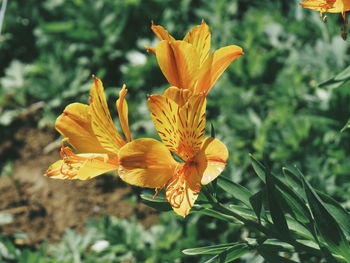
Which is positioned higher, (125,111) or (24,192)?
(125,111)

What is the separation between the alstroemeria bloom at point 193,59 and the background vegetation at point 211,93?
19.0 inches

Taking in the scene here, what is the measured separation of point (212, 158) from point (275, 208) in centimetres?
24

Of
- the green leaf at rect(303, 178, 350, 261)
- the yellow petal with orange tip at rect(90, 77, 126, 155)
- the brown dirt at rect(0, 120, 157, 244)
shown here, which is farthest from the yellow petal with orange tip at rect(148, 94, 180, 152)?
the brown dirt at rect(0, 120, 157, 244)

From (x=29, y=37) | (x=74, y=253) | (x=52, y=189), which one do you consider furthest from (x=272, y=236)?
(x=29, y=37)

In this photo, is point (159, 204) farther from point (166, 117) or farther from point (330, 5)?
point (330, 5)

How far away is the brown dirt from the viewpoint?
7.18 feet

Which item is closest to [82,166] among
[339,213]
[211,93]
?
[339,213]

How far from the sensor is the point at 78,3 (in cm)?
262

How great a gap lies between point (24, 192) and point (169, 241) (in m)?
0.93

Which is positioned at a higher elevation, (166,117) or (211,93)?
(211,93)

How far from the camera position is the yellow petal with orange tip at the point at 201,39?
0.91 meters

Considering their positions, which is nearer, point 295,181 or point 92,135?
point 92,135

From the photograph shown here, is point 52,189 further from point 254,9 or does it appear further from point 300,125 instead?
point 254,9

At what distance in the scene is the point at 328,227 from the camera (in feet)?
3.37
